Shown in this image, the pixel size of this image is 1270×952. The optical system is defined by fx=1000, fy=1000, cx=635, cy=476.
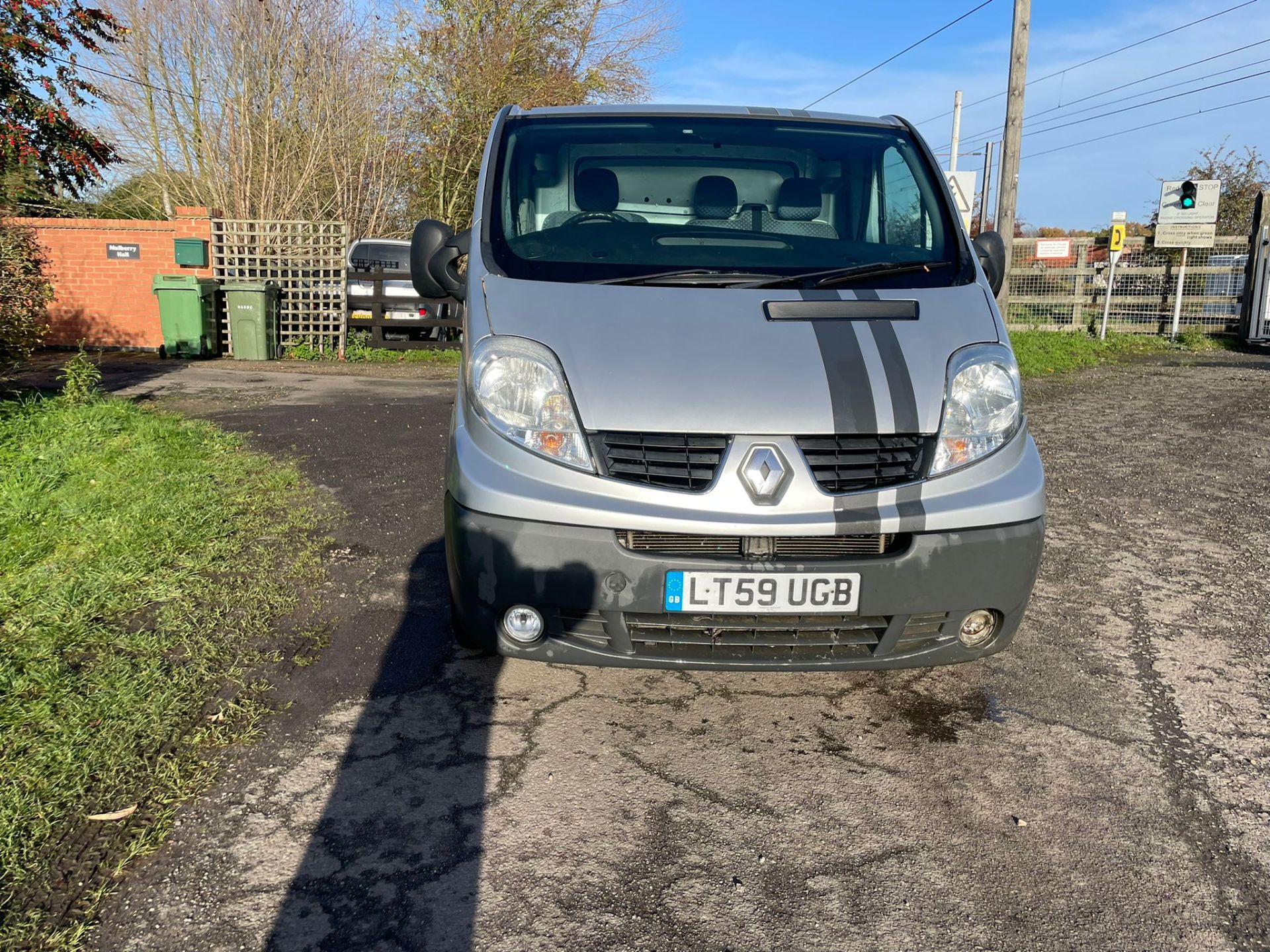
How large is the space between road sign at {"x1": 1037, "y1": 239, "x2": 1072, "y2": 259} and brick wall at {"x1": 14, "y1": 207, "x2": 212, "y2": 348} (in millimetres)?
15775

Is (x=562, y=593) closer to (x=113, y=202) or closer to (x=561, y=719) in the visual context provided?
(x=561, y=719)

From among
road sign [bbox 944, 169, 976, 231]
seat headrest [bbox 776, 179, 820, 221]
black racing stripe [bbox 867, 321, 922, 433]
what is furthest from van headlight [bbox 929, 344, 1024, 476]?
road sign [bbox 944, 169, 976, 231]

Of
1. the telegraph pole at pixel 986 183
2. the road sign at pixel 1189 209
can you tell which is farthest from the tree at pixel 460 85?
the telegraph pole at pixel 986 183

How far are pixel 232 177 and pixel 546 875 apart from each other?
1856cm

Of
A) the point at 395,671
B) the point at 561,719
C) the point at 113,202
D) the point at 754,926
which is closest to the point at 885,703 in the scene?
the point at 561,719

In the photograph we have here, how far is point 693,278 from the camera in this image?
3.35m

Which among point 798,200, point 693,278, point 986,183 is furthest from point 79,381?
point 986,183

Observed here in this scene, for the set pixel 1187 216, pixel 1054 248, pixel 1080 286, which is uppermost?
pixel 1187 216

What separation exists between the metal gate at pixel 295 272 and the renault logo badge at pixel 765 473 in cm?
1337

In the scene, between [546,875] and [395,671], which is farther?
[395,671]

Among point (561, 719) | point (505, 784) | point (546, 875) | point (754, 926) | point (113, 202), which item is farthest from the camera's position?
point (113, 202)

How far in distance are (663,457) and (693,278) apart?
2.63ft

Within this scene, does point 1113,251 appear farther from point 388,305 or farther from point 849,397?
point 849,397

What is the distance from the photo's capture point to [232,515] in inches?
212
